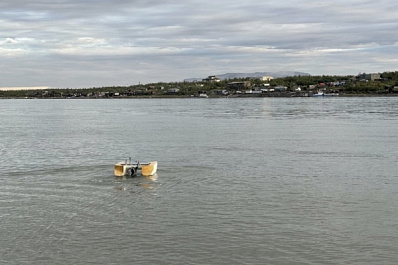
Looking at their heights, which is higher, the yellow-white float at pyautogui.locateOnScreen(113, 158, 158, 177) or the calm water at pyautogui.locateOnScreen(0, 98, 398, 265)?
the yellow-white float at pyautogui.locateOnScreen(113, 158, 158, 177)

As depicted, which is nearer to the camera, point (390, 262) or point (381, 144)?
point (390, 262)

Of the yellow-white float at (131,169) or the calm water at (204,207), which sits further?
the yellow-white float at (131,169)

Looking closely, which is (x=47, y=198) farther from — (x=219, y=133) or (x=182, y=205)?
(x=219, y=133)

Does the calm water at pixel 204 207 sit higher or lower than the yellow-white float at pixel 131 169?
lower

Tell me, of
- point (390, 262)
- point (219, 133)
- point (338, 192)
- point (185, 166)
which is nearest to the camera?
point (390, 262)

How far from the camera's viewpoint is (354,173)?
22.4m

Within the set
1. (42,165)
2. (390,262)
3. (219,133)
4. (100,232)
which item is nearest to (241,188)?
(100,232)

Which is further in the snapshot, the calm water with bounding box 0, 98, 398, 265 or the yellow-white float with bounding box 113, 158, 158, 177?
the yellow-white float with bounding box 113, 158, 158, 177

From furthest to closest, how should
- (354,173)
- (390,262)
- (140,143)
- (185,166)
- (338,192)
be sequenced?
(140,143) < (185,166) < (354,173) < (338,192) < (390,262)

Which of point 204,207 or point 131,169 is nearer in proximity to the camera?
point 204,207

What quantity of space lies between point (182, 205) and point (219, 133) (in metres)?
26.4

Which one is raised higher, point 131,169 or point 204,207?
point 131,169

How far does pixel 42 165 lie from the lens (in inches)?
1006

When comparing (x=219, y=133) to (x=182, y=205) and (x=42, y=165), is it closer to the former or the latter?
(x=42, y=165)
